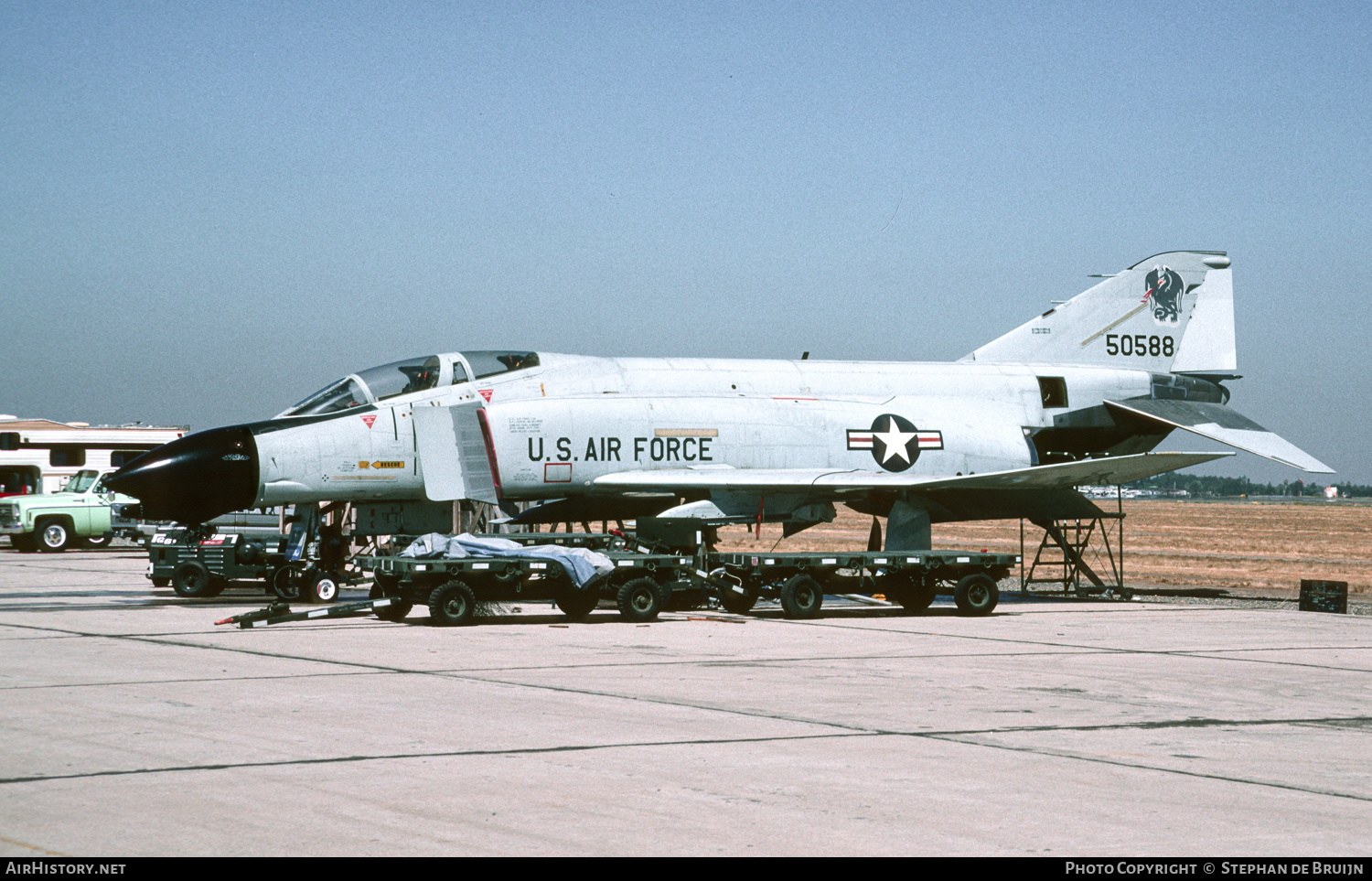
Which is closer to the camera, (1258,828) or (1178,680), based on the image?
(1258,828)

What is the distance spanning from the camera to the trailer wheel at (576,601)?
1636cm

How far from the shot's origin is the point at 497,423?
1847 centimetres

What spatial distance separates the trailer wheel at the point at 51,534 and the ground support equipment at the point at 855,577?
2281 centimetres

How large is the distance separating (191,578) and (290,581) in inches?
101

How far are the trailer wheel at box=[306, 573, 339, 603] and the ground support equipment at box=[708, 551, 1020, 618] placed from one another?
17.4ft

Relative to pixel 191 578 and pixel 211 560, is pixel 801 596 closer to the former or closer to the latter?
pixel 211 560

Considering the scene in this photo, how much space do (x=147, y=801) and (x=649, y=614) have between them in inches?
417

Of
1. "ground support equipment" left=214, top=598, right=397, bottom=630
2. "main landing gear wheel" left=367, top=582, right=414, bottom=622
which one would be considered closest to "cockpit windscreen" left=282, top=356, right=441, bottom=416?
"main landing gear wheel" left=367, top=582, right=414, bottom=622

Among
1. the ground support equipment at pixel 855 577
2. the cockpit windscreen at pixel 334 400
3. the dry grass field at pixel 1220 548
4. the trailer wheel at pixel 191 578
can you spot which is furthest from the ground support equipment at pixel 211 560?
the dry grass field at pixel 1220 548

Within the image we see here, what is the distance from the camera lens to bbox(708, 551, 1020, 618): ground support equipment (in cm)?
1766

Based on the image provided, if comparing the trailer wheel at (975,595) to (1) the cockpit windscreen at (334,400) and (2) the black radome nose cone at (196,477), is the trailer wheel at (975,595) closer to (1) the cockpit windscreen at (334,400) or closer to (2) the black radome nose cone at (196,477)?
(1) the cockpit windscreen at (334,400)

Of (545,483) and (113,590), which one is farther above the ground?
(545,483)
